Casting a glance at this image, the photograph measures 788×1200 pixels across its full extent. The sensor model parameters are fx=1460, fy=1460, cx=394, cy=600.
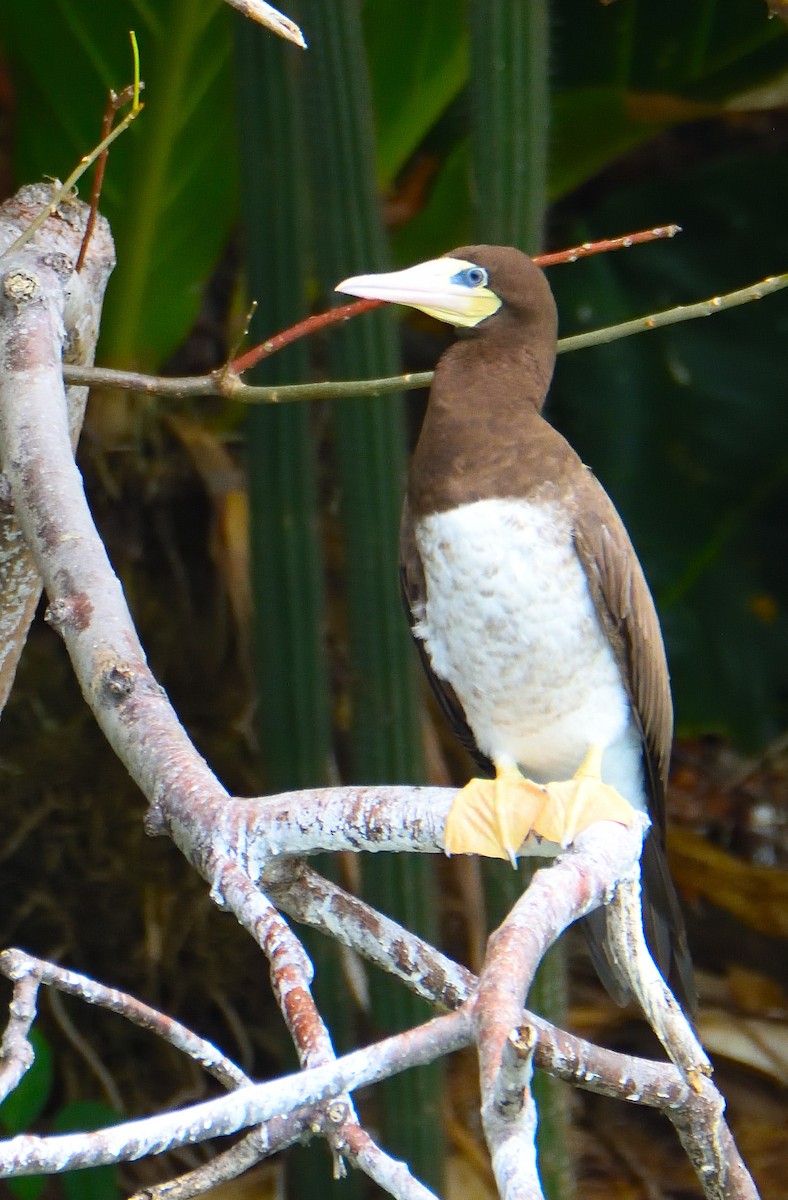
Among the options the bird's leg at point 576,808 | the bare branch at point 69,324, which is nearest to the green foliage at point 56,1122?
the bare branch at point 69,324

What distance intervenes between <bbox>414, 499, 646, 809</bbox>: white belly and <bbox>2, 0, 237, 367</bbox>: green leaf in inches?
45.6

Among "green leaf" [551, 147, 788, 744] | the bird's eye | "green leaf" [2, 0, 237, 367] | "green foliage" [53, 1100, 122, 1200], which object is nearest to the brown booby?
the bird's eye

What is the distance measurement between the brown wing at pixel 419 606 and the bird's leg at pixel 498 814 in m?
0.24

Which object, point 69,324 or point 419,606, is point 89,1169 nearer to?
point 419,606

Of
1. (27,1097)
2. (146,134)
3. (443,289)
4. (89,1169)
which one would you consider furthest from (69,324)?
(89,1169)

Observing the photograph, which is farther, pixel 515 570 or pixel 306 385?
pixel 515 570

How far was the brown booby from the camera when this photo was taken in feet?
5.35

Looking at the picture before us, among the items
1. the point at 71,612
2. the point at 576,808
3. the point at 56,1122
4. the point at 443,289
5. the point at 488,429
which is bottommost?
the point at 56,1122

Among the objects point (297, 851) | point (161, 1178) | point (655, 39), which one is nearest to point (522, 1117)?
point (297, 851)

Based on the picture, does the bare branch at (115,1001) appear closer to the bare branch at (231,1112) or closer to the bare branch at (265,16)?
the bare branch at (231,1112)

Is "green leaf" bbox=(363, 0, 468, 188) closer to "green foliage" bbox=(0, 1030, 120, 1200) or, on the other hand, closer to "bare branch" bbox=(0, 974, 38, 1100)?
"green foliage" bbox=(0, 1030, 120, 1200)

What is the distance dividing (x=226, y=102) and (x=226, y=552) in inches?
32.3

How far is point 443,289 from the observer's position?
164 cm

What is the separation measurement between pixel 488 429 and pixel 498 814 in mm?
439
